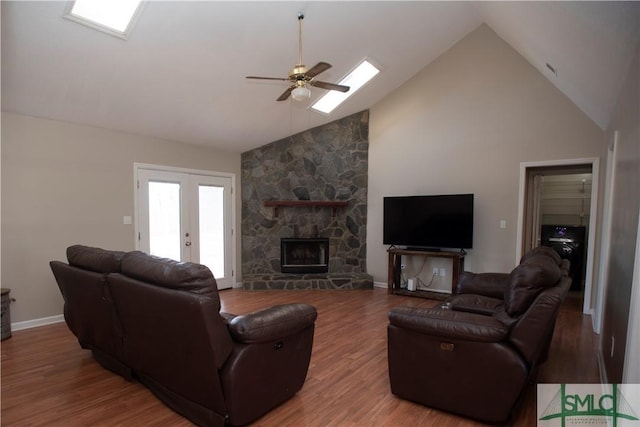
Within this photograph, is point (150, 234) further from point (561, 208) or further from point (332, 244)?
point (561, 208)

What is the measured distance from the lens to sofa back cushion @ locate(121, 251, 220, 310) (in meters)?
1.84

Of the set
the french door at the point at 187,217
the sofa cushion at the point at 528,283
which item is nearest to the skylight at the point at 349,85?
the french door at the point at 187,217

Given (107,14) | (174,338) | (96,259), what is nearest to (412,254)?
(174,338)

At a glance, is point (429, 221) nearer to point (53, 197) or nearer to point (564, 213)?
point (564, 213)

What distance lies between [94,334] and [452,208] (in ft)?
15.6

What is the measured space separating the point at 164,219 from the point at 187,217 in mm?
382

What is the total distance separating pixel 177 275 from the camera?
187 cm

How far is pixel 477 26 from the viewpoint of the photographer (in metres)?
5.04

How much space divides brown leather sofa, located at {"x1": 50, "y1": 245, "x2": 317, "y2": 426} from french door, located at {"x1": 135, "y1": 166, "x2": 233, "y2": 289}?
2383mm

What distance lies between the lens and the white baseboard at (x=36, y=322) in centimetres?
374

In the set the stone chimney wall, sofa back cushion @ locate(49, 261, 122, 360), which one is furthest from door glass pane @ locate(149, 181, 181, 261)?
sofa back cushion @ locate(49, 261, 122, 360)

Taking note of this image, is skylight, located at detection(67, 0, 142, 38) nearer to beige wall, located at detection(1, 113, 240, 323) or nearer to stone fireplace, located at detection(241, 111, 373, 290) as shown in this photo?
beige wall, located at detection(1, 113, 240, 323)

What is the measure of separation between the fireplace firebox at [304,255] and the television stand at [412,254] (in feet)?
4.31

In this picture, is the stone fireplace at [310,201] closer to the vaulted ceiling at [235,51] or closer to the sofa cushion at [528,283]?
the vaulted ceiling at [235,51]
